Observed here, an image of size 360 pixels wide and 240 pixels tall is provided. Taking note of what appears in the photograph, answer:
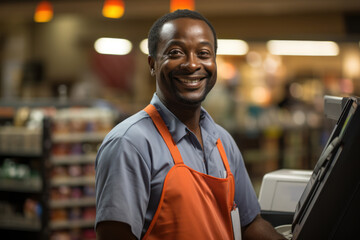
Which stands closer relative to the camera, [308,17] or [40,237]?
[40,237]

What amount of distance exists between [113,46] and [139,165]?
11.0m

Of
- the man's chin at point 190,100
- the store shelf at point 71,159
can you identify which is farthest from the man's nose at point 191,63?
the store shelf at point 71,159

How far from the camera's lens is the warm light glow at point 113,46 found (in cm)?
1202

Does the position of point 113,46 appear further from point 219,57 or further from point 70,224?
point 70,224

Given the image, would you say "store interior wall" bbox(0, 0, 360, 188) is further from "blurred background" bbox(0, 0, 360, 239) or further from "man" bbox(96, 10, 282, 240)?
"man" bbox(96, 10, 282, 240)

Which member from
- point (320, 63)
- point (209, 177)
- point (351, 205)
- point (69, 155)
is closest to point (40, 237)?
point (69, 155)

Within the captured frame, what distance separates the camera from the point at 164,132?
5.47ft

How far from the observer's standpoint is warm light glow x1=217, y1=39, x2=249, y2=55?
1109cm

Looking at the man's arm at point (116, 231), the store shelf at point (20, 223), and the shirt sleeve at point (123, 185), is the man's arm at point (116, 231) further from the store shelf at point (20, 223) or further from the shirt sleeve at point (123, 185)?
the store shelf at point (20, 223)

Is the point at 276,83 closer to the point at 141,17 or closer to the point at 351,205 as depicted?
the point at 141,17

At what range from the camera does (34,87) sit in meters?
12.5

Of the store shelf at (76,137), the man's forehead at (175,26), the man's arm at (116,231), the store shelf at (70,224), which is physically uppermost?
the man's forehead at (175,26)

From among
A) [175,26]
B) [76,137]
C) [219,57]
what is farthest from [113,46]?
[175,26]

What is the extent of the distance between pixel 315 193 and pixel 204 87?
1.77 feet
